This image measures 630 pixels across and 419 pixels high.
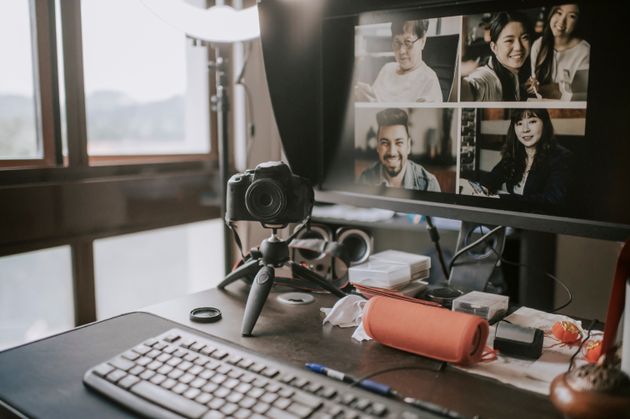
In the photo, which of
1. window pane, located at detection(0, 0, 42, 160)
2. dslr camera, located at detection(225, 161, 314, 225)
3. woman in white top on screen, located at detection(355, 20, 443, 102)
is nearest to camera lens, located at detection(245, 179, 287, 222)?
dslr camera, located at detection(225, 161, 314, 225)

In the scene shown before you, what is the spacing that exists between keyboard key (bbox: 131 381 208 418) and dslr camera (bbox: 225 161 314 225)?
1.15 ft

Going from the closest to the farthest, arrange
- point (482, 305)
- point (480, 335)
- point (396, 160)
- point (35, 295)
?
1. point (480, 335)
2. point (482, 305)
3. point (396, 160)
4. point (35, 295)

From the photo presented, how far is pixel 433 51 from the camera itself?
0.84 m

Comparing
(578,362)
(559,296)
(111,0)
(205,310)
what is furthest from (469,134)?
(111,0)

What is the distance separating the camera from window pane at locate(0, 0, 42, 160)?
1.49 m

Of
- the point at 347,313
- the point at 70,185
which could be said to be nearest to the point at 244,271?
the point at 347,313

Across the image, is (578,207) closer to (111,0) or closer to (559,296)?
(559,296)

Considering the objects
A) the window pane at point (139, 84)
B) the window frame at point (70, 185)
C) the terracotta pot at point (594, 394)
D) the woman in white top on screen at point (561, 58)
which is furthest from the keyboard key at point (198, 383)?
the window pane at point (139, 84)

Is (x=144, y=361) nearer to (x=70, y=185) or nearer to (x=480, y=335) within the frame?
(x=480, y=335)

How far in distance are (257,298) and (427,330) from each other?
0.92 feet

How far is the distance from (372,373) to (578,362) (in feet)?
0.89

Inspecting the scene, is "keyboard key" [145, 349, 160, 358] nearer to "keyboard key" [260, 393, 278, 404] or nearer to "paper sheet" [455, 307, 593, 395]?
"keyboard key" [260, 393, 278, 404]

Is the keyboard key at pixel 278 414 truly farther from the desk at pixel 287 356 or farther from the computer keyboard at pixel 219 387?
the desk at pixel 287 356

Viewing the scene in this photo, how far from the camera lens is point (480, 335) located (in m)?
0.69
